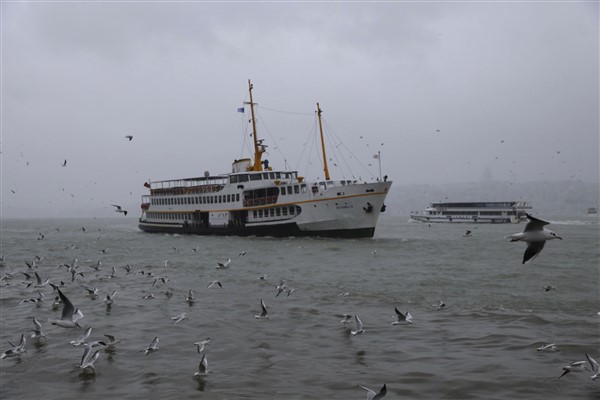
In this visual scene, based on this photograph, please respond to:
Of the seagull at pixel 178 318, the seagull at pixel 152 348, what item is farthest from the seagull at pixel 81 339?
the seagull at pixel 178 318

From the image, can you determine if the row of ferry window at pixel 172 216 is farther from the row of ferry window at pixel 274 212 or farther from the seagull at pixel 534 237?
the seagull at pixel 534 237

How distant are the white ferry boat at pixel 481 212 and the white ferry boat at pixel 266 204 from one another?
53.6 meters

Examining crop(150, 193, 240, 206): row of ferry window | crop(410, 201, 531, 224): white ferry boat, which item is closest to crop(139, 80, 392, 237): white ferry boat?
crop(150, 193, 240, 206): row of ferry window

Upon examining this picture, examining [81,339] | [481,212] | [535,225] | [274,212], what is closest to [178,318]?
[81,339]

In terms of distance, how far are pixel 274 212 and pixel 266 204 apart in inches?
44.3

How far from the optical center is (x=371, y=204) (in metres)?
42.3

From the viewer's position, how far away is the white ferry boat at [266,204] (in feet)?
140

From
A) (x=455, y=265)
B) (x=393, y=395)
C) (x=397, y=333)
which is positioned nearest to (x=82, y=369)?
(x=393, y=395)

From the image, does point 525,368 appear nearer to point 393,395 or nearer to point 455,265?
point 393,395

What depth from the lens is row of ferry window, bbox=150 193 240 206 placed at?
5181cm

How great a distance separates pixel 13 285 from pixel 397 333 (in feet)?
53.5

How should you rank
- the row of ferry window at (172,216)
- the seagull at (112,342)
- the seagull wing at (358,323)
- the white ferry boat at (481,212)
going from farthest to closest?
the white ferry boat at (481,212) < the row of ferry window at (172,216) < the seagull wing at (358,323) < the seagull at (112,342)

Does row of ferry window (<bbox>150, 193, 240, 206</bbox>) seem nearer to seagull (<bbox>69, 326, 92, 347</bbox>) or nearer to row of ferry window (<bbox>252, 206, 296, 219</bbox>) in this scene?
row of ferry window (<bbox>252, 206, 296, 219</bbox>)

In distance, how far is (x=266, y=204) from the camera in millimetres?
47531
